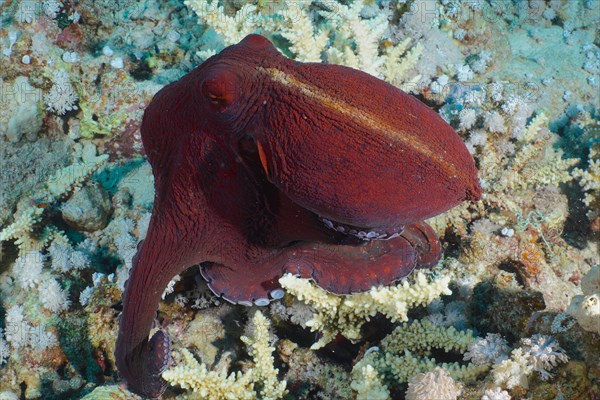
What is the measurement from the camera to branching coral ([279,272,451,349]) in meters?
2.87

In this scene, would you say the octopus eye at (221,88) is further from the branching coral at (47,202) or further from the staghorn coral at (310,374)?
the branching coral at (47,202)

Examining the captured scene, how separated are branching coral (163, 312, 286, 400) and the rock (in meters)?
1.80

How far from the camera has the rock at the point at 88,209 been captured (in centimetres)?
429

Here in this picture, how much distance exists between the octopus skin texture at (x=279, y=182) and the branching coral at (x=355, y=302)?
0.31 ft

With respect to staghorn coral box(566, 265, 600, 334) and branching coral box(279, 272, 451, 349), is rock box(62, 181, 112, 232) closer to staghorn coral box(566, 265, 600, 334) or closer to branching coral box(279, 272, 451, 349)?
branching coral box(279, 272, 451, 349)

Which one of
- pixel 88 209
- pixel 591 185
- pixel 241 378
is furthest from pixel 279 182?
pixel 591 185

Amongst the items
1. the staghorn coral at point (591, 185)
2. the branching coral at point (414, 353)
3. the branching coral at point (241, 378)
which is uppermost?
the staghorn coral at point (591, 185)

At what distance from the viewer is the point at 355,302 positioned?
3.08 m

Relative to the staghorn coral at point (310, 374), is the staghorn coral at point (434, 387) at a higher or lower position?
higher

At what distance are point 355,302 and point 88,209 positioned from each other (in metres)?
2.73

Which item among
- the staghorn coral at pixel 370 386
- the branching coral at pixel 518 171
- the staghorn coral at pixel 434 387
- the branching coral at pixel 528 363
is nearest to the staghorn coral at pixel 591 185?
the branching coral at pixel 518 171

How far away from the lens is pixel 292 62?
227 cm

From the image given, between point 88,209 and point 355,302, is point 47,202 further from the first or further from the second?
point 355,302

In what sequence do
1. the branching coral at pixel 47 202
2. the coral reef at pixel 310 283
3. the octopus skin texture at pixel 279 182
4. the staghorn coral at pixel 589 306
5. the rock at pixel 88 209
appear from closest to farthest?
the octopus skin texture at pixel 279 182 → the staghorn coral at pixel 589 306 → the coral reef at pixel 310 283 → the rock at pixel 88 209 → the branching coral at pixel 47 202
